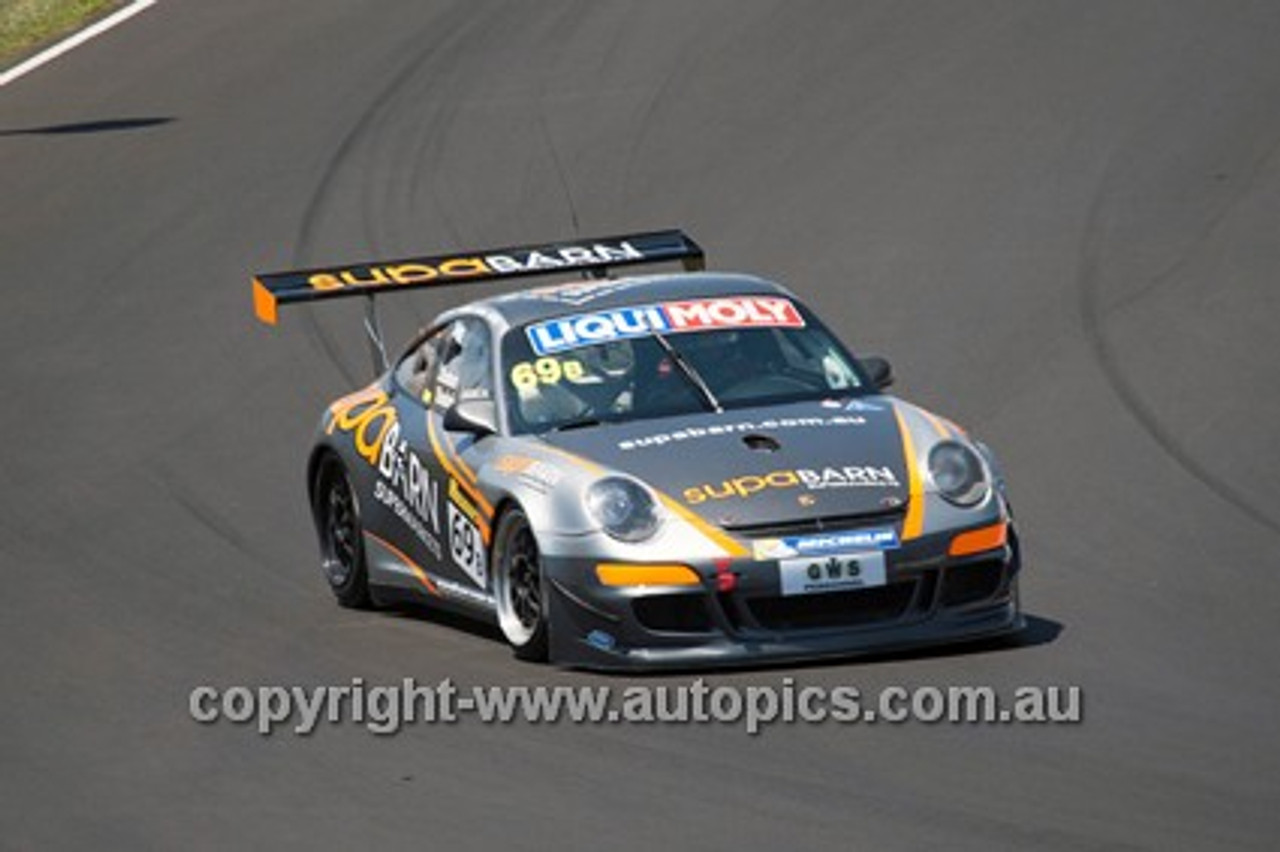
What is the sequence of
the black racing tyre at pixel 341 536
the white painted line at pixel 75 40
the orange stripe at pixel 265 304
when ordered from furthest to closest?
1. the white painted line at pixel 75 40
2. the orange stripe at pixel 265 304
3. the black racing tyre at pixel 341 536

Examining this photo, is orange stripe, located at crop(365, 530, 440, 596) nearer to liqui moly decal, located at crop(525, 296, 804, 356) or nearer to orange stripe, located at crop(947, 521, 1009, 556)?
liqui moly decal, located at crop(525, 296, 804, 356)

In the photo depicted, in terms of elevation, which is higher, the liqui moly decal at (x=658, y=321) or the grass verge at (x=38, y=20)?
the grass verge at (x=38, y=20)

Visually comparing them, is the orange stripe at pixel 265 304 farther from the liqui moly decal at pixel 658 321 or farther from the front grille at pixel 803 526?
the front grille at pixel 803 526

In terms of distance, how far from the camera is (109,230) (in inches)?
760

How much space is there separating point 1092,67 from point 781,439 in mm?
10821

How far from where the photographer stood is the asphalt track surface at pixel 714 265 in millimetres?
7957

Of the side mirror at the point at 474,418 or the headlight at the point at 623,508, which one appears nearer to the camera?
the headlight at the point at 623,508

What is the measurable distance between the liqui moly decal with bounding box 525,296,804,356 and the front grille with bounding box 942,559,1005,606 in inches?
67.9

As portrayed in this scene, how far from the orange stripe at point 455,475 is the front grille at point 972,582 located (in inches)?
65.5

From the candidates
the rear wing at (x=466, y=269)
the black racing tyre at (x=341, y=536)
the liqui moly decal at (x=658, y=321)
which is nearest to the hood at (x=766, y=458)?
the liqui moly decal at (x=658, y=321)

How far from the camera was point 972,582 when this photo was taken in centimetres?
990

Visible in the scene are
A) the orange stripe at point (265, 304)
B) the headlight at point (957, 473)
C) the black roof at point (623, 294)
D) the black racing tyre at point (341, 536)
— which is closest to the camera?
the headlight at point (957, 473)

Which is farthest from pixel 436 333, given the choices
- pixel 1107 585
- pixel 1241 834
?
pixel 1241 834

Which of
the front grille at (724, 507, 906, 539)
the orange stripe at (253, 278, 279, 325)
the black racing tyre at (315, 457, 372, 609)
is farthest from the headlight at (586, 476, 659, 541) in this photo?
the orange stripe at (253, 278, 279, 325)
